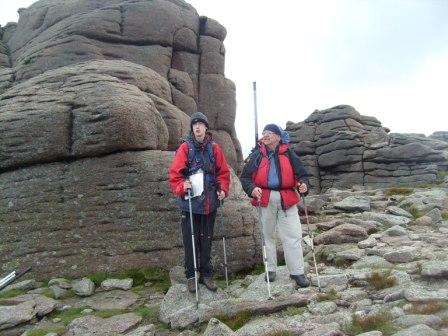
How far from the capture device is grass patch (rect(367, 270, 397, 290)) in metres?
11.0

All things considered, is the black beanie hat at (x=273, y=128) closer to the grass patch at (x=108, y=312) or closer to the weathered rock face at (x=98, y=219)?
the weathered rock face at (x=98, y=219)

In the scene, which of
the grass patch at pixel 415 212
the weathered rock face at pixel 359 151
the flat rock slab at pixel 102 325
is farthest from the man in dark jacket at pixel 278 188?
the weathered rock face at pixel 359 151

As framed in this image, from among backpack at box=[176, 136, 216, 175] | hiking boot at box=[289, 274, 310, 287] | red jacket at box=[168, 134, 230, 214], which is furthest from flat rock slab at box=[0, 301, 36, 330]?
hiking boot at box=[289, 274, 310, 287]

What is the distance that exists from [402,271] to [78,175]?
1205 cm

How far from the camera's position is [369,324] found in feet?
27.9

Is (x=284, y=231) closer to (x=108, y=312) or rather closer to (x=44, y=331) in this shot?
(x=108, y=312)

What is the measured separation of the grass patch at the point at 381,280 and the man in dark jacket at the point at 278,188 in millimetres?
1863

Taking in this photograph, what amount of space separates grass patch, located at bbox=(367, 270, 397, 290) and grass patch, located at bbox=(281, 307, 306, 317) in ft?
7.88

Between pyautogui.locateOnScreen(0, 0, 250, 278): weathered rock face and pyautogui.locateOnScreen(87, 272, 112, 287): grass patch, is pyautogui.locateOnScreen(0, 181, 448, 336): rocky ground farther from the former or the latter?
pyautogui.locateOnScreen(0, 0, 250, 278): weathered rock face

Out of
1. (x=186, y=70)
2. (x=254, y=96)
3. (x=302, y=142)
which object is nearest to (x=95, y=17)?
(x=186, y=70)

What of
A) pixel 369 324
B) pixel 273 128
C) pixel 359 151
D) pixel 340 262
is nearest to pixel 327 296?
pixel 369 324

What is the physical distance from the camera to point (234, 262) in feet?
52.7

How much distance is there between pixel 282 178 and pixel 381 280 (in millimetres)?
→ 3863

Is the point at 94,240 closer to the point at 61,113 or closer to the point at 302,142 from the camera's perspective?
the point at 61,113
